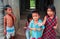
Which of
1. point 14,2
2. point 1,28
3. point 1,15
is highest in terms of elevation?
point 14,2

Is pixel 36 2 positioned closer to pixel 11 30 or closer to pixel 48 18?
pixel 11 30

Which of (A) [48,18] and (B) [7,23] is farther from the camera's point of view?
Answer: (B) [7,23]

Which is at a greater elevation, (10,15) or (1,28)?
(10,15)

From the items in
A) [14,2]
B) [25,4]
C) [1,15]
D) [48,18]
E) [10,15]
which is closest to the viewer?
[48,18]

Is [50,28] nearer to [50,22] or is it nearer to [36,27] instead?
[50,22]

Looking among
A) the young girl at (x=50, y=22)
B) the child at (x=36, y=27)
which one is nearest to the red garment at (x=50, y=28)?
the young girl at (x=50, y=22)

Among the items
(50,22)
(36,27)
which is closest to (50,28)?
(50,22)

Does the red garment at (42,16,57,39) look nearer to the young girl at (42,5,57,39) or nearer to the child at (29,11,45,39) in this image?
the young girl at (42,5,57,39)

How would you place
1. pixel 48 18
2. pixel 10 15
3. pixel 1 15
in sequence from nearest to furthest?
pixel 48 18 < pixel 10 15 < pixel 1 15

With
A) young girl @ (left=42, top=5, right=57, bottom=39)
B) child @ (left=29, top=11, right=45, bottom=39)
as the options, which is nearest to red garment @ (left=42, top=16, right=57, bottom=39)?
young girl @ (left=42, top=5, right=57, bottom=39)

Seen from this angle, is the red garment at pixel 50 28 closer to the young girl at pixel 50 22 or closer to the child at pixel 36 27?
the young girl at pixel 50 22

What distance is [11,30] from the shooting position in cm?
427

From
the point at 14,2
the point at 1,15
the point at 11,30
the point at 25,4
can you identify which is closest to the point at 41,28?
the point at 11,30

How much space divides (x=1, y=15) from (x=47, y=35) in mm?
1875
